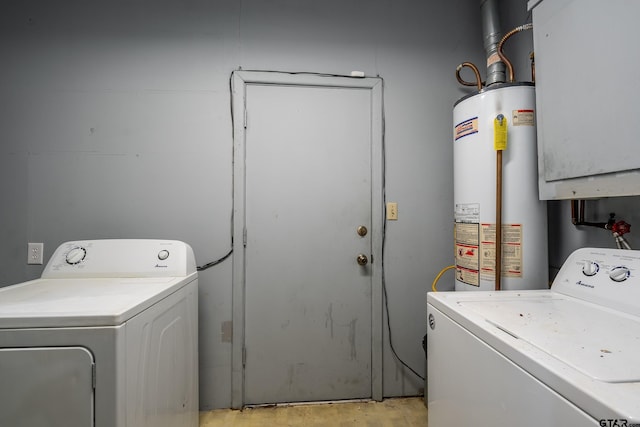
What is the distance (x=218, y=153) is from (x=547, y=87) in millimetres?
1543

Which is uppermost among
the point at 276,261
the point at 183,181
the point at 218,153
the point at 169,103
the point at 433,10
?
the point at 433,10

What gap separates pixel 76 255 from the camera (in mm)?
1361

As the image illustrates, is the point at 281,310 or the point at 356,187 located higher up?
the point at 356,187

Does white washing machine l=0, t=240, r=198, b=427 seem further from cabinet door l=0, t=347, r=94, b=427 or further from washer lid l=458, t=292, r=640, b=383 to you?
washer lid l=458, t=292, r=640, b=383

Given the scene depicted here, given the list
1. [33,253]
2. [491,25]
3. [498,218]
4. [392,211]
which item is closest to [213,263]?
[33,253]

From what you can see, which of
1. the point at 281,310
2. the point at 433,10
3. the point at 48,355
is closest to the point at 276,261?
the point at 281,310

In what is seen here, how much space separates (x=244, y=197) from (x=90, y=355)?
3.32 ft

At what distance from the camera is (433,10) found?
1.79 metres

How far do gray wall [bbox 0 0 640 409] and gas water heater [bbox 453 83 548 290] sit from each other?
49 cm

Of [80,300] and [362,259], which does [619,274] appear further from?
[80,300]

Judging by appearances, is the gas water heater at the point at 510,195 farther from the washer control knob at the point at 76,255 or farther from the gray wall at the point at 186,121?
the washer control knob at the point at 76,255

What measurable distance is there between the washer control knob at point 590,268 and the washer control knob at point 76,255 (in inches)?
79.8

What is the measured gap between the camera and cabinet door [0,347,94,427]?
0.78m

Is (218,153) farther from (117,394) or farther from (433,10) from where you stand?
(433,10)
